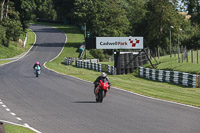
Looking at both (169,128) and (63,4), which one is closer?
(169,128)

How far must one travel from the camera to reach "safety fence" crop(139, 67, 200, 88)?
3488cm

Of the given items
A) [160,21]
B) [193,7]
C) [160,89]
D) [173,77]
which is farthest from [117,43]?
[193,7]

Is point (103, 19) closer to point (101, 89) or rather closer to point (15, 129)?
point (101, 89)

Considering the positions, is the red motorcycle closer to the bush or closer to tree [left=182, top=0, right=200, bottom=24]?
the bush

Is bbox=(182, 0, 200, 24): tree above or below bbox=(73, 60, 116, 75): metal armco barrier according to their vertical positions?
above

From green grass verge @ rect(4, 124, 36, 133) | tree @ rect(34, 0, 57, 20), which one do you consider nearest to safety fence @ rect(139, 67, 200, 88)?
green grass verge @ rect(4, 124, 36, 133)

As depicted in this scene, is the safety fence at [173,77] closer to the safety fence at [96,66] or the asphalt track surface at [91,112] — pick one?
the safety fence at [96,66]

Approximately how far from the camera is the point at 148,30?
8188 centimetres

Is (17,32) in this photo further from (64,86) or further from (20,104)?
(20,104)

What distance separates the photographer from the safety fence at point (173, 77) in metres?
34.9

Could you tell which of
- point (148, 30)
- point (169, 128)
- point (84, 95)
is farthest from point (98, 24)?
point (169, 128)

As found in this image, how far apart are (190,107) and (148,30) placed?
6364 centimetres

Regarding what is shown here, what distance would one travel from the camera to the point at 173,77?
Answer: 38.6m

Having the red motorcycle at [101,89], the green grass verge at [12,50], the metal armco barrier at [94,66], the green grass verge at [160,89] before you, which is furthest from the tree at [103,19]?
the red motorcycle at [101,89]
